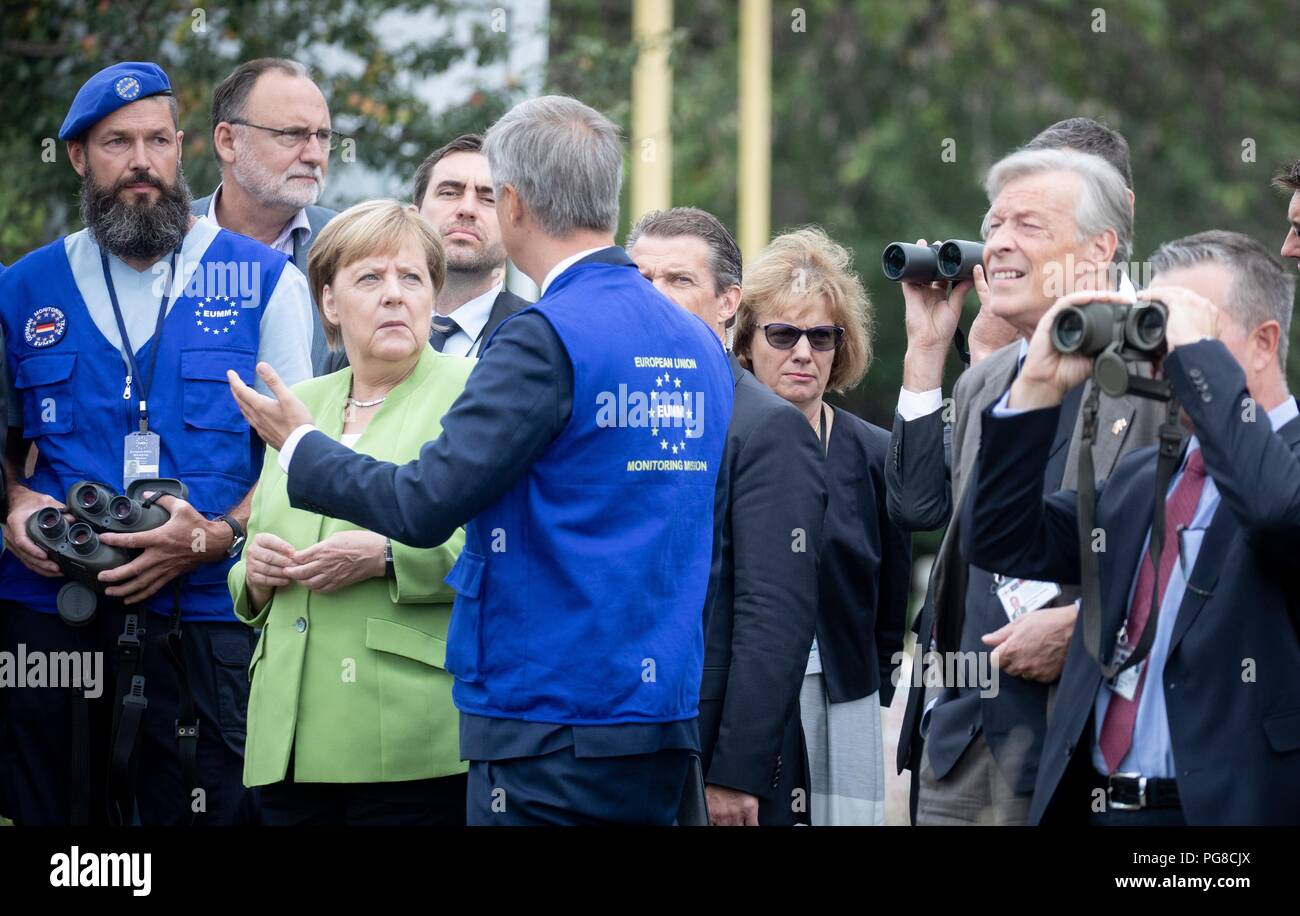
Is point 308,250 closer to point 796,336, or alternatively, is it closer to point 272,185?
point 272,185

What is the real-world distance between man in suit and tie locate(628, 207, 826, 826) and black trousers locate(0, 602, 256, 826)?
1262 mm

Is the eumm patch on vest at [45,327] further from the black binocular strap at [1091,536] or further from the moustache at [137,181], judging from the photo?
the black binocular strap at [1091,536]

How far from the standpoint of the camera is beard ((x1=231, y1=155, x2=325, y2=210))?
→ 5.56 metres

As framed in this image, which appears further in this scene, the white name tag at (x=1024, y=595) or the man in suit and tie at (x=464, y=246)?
the man in suit and tie at (x=464, y=246)

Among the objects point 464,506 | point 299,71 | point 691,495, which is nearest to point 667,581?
point 691,495

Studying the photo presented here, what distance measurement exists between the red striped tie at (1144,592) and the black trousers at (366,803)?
1453 mm

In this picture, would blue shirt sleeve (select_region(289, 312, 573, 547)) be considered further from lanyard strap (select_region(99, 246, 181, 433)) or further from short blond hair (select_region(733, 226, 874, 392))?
short blond hair (select_region(733, 226, 874, 392))

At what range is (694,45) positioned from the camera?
1844cm

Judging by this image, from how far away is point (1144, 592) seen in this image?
12.0ft

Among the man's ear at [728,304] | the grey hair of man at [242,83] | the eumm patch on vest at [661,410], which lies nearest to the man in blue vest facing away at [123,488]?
the grey hair of man at [242,83]

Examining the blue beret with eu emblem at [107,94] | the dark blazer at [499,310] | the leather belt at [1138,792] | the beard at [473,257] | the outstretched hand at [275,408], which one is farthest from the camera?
the beard at [473,257]

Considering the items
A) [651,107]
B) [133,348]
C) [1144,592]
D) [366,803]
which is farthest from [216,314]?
[651,107]

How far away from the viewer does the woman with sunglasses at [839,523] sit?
4812 millimetres
